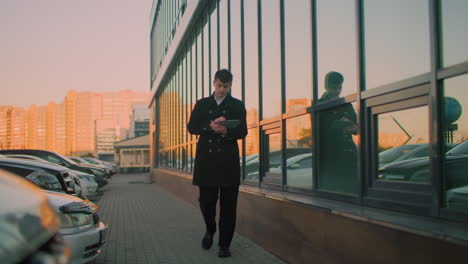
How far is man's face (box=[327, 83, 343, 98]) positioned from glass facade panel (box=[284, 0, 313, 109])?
1.57ft

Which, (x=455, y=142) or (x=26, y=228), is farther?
(x=455, y=142)

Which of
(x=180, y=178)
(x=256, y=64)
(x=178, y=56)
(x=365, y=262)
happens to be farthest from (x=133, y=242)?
(x=178, y=56)

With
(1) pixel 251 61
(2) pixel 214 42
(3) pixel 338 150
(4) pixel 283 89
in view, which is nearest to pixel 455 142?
(3) pixel 338 150

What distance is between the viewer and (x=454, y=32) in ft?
10.1

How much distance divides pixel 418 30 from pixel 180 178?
10959mm

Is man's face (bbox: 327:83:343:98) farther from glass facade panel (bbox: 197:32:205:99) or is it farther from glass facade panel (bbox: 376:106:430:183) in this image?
glass facade panel (bbox: 197:32:205:99)

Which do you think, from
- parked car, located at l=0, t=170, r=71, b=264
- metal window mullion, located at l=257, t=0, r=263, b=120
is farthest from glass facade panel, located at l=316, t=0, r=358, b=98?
parked car, located at l=0, t=170, r=71, b=264

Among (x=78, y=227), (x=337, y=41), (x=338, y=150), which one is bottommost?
(x=78, y=227)

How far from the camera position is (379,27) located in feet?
13.0

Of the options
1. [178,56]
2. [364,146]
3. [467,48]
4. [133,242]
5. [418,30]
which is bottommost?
[133,242]

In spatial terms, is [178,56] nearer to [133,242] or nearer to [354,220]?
[133,242]

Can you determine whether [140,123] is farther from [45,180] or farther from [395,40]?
[395,40]

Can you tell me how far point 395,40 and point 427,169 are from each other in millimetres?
1063

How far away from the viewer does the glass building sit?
10.0 ft
